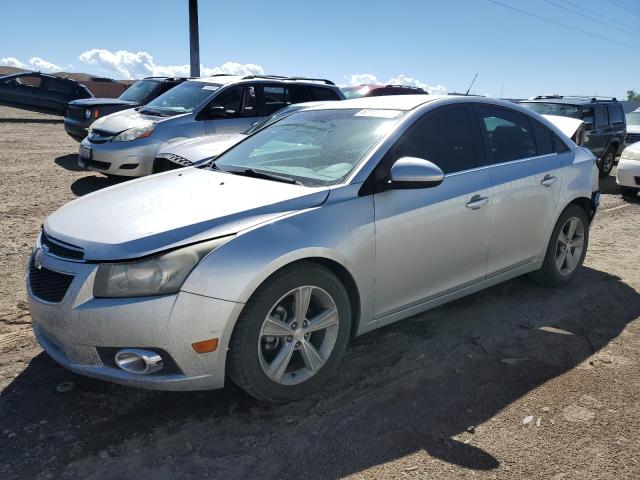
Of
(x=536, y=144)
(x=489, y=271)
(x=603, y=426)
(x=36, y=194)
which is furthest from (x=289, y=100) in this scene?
(x=603, y=426)

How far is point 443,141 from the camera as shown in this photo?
386 centimetres

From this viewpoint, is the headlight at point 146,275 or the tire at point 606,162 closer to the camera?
the headlight at point 146,275

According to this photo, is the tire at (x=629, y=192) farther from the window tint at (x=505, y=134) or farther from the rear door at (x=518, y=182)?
the window tint at (x=505, y=134)

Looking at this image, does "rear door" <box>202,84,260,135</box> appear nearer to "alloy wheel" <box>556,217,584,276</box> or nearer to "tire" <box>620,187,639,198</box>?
"alloy wheel" <box>556,217,584,276</box>

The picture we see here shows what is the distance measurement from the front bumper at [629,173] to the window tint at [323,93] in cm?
508

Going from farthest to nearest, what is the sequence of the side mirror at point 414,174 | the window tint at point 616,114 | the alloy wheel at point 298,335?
the window tint at point 616,114
the side mirror at point 414,174
the alloy wheel at point 298,335

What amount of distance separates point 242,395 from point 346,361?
0.75m

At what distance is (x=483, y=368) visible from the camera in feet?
11.7

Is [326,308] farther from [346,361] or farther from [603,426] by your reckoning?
[603,426]

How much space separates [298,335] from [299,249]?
1.63 ft

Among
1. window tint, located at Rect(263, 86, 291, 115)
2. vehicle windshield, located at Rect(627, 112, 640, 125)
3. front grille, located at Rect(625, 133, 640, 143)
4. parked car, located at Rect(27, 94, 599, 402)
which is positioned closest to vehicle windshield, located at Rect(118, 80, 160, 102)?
window tint, located at Rect(263, 86, 291, 115)

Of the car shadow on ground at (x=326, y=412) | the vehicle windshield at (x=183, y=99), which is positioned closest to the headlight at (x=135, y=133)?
the vehicle windshield at (x=183, y=99)

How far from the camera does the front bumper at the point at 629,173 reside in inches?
370

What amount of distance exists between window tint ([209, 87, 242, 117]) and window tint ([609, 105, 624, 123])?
8.71 meters
